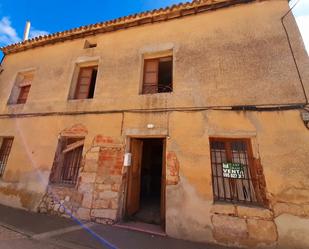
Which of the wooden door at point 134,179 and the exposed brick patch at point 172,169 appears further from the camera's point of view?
the wooden door at point 134,179

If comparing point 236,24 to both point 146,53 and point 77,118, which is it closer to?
point 146,53

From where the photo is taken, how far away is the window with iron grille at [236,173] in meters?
3.19

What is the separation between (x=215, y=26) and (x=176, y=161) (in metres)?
4.07

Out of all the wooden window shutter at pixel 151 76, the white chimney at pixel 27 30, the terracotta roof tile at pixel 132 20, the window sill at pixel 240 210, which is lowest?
the window sill at pixel 240 210

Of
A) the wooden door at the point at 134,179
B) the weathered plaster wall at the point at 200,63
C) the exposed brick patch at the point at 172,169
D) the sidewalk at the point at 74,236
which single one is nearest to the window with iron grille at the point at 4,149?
the weathered plaster wall at the point at 200,63

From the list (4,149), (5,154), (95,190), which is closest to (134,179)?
(95,190)

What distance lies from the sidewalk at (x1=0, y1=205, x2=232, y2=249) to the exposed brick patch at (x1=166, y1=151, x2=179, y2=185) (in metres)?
1.14

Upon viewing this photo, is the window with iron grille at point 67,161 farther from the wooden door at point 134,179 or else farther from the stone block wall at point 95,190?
the wooden door at point 134,179

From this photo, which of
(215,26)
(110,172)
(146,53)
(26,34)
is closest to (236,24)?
(215,26)

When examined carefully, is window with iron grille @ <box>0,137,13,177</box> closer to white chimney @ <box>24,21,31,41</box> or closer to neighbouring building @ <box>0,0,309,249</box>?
neighbouring building @ <box>0,0,309,249</box>

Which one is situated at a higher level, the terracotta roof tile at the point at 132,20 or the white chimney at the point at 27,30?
the white chimney at the point at 27,30

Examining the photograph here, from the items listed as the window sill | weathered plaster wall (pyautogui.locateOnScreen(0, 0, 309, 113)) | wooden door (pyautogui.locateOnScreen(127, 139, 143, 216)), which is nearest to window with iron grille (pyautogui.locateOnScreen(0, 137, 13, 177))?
weathered plaster wall (pyautogui.locateOnScreen(0, 0, 309, 113))

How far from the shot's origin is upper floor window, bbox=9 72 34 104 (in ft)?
20.1

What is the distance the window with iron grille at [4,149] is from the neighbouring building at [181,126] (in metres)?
0.04
